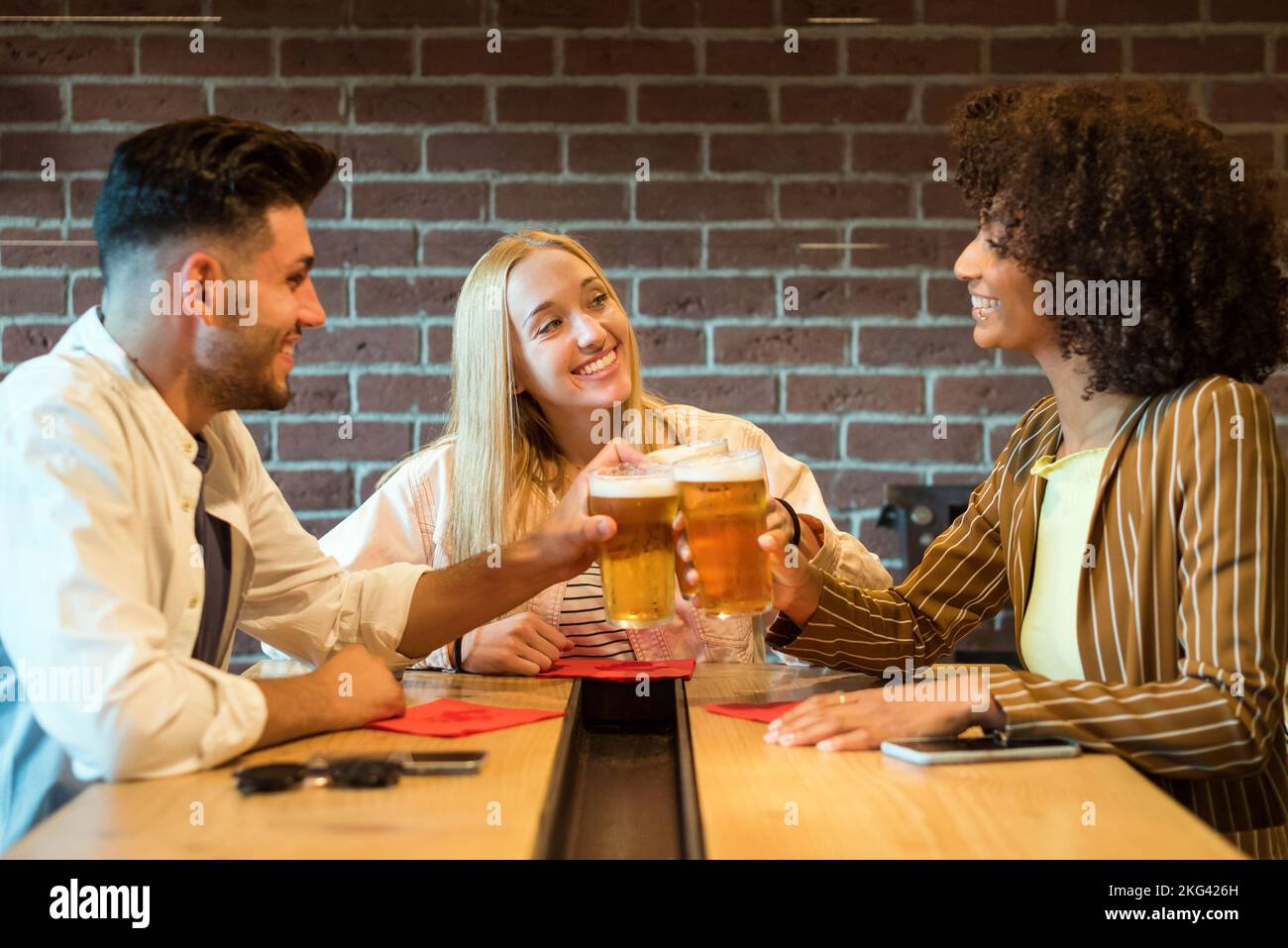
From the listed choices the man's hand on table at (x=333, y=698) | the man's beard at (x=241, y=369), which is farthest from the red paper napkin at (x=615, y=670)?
the man's beard at (x=241, y=369)

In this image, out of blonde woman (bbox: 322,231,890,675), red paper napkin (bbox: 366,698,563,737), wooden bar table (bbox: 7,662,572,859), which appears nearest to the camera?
wooden bar table (bbox: 7,662,572,859)

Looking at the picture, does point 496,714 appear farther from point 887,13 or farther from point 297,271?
point 887,13

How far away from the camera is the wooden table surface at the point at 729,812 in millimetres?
1084

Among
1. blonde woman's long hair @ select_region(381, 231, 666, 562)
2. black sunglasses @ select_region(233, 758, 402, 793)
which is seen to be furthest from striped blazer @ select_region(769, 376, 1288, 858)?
blonde woman's long hair @ select_region(381, 231, 666, 562)

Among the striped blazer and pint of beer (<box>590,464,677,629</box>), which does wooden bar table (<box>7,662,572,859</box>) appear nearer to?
pint of beer (<box>590,464,677,629</box>)

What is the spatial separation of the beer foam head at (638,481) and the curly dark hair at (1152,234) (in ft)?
1.97

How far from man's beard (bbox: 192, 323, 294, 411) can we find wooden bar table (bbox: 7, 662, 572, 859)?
49cm

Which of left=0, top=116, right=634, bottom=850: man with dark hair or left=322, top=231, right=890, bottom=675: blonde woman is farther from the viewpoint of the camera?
left=322, top=231, right=890, bottom=675: blonde woman

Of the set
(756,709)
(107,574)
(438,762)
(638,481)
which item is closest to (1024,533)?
(756,709)

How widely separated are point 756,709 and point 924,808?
473mm

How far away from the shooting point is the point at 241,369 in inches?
→ 65.7

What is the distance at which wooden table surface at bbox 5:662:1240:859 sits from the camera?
1084mm

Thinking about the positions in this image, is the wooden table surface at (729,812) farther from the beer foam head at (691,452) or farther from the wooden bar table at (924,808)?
the beer foam head at (691,452)

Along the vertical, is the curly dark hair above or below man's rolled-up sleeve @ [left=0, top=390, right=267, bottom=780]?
above
